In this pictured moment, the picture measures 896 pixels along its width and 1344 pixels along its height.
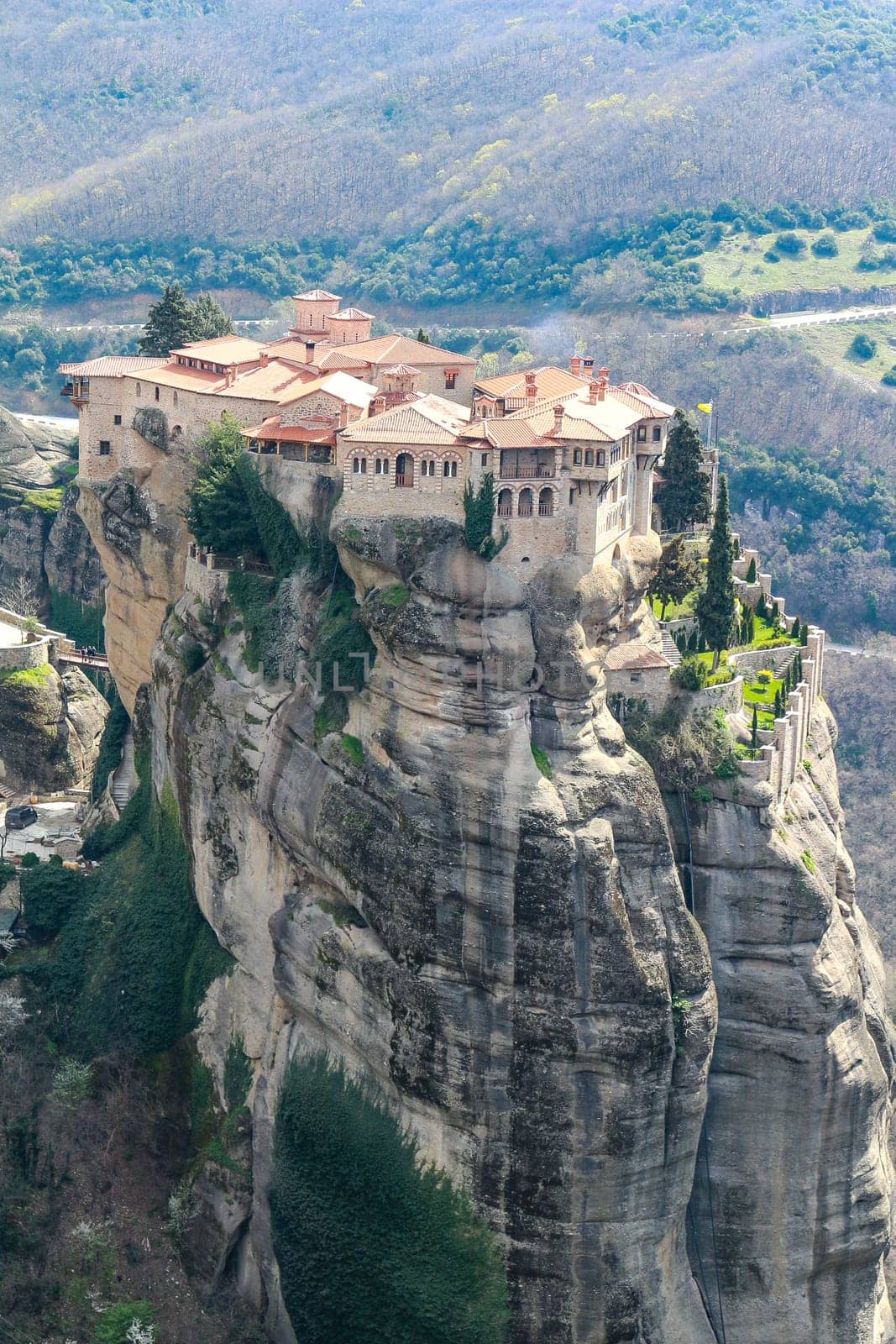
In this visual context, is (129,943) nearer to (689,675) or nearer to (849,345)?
(689,675)

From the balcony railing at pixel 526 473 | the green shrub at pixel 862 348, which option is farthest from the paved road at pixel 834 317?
the balcony railing at pixel 526 473

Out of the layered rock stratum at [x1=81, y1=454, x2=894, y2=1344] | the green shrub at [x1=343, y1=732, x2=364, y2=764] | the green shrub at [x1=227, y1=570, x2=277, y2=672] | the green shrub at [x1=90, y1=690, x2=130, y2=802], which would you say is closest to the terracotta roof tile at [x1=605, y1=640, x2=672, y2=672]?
the layered rock stratum at [x1=81, y1=454, x2=894, y2=1344]

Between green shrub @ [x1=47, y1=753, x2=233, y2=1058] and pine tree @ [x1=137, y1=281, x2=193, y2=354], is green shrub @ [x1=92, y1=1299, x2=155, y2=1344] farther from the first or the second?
pine tree @ [x1=137, y1=281, x2=193, y2=354]

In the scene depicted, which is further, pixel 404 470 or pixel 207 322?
pixel 207 322

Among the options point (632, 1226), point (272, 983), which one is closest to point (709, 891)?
point (632, 1226)

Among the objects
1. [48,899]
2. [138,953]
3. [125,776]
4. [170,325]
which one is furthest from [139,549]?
[138,953]
